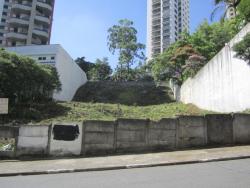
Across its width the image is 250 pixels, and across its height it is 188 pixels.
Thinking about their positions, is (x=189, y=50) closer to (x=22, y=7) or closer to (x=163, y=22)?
(x=22, y=7)

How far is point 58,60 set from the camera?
3400cm

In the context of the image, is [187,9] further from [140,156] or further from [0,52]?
[140,156]

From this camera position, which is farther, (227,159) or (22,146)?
(22,146)

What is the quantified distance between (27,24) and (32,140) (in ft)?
164

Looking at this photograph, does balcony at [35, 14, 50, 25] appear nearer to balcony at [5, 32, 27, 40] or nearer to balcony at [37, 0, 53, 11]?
balcony at [37, 0, 53, 11]

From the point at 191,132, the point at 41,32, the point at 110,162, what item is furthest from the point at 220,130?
the point at 41,32

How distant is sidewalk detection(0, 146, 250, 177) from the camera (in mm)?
9609

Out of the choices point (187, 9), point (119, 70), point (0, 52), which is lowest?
point (0, 52)

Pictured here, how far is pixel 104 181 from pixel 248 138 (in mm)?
7836

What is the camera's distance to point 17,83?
24.3 m

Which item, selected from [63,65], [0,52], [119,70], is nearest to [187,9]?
[119,70]

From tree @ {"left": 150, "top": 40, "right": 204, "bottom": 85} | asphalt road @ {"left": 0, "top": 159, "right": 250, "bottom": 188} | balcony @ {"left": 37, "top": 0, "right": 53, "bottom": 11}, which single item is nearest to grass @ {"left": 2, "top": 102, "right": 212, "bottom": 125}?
tree @ {"left": 150, "top": 40, "right": 204, "bottom": 85}

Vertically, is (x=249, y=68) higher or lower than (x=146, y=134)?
higher

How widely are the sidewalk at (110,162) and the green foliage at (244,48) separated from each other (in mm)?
5543
